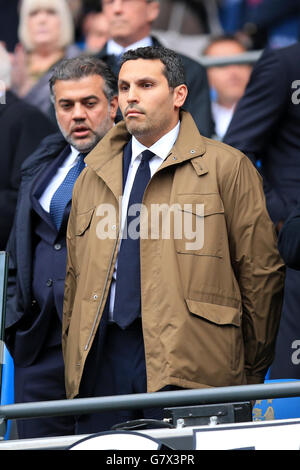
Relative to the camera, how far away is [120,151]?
4039 mm

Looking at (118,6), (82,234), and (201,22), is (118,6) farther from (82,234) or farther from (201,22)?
(201,22)

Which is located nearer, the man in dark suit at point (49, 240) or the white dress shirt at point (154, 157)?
the white dress shirt at point (154, 157)

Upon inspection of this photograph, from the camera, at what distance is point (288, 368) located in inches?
164

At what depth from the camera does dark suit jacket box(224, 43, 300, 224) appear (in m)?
4.37

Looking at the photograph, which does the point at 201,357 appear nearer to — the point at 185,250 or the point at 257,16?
the point at 185,250

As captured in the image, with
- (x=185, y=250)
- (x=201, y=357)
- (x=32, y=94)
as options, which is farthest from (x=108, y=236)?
(x=32, y=94)

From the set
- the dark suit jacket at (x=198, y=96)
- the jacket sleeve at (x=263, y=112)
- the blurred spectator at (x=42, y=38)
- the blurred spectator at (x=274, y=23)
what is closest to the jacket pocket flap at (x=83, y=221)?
the jacket sleeve at (x=263, y=112)

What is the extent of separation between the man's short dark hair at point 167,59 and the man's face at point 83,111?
1.60 ft

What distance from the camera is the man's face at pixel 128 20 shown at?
554 centimetres

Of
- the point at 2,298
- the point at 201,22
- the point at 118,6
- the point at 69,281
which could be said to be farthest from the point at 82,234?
the point at 201,22

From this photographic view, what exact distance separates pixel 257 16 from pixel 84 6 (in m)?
1.59

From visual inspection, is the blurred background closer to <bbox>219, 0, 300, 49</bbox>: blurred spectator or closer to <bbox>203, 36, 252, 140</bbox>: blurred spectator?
<bbox>219, 0, 300, 49</bbox>: blurred spectator

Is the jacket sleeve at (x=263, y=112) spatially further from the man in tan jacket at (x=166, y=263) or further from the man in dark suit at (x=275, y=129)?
the man in tan jacket at (x=166, y=263)

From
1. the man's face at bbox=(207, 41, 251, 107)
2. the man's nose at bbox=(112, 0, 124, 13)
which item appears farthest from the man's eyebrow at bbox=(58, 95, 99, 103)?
the man's face at bbox=(207, 41, 251, 107)
